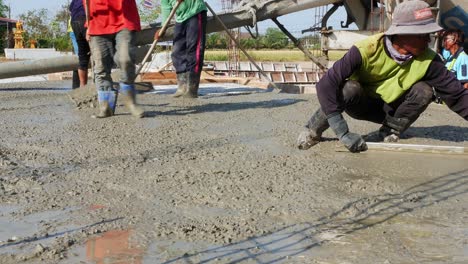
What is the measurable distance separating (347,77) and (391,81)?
43 centimetres

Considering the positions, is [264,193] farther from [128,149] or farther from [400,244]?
[128,149]

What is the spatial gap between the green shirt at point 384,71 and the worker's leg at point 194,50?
3747mm

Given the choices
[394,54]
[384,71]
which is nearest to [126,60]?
[384,71]

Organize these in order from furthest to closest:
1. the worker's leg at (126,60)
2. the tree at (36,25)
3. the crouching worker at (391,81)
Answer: the tree at (36,25) < the worker's leg at (126,60) < the crouching worker at (391,81)

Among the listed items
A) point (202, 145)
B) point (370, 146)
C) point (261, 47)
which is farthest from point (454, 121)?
point (261, 47)

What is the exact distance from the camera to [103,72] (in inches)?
231

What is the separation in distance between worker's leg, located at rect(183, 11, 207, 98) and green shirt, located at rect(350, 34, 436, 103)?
148 inches

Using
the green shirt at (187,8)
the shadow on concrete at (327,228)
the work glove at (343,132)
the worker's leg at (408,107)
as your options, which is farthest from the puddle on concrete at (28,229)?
the green shirt at (187,8)

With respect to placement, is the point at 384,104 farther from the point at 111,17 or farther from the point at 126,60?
the point at 111,17

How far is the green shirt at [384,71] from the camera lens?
158 inches

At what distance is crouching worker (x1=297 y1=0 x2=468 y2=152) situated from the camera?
3912 mm

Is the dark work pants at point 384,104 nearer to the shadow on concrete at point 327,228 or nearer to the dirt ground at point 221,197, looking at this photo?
the dirt ground at point 221,197

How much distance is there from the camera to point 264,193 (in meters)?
3.13

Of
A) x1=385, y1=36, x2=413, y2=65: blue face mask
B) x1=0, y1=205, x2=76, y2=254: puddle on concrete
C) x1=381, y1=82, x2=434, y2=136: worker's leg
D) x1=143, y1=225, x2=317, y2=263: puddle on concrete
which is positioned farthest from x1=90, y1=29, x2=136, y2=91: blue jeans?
x1=143, y1=225, x2=317, y2=263: puddle on concrete
